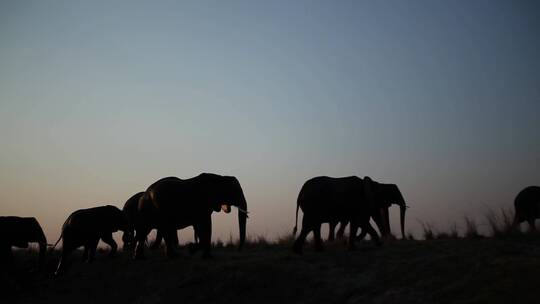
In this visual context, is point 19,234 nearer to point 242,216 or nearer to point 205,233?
point 205,233

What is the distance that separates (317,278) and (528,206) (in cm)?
1242

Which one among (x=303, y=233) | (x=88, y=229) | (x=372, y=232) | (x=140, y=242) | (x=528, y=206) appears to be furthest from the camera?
(x=528, y=206)

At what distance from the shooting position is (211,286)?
11516 millimetres

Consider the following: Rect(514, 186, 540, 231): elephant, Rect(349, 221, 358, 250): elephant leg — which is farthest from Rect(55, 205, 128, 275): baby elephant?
Rect(514, 186, 540, 231): elephant

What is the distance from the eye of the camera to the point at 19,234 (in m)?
17.2

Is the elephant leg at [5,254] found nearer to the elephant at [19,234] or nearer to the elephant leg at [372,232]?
the elephant at [19,234]

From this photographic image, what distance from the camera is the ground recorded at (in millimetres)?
8180

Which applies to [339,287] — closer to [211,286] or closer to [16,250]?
[211,286]

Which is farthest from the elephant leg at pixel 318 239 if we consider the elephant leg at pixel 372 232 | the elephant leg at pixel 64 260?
the elephant leg at pixel 64 260

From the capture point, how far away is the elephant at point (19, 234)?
16.8 meters

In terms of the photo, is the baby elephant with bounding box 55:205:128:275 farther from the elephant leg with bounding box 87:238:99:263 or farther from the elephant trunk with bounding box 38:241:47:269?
the elephant trunk with bounding box 38:241:47:269

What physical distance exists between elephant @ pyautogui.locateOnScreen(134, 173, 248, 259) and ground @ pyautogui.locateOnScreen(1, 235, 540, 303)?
96 centimetres

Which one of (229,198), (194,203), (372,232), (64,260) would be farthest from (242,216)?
(64,260)

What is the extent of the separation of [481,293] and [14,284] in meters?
12.5
